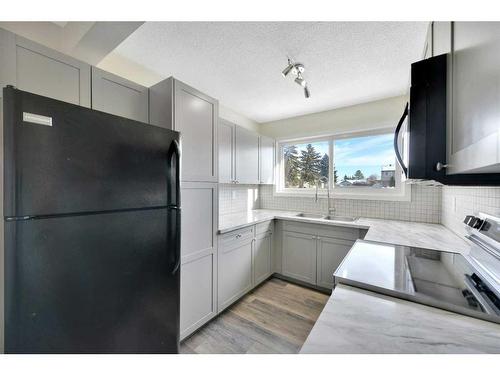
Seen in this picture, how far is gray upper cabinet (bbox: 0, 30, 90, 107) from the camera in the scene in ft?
3.14

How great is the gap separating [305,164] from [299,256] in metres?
1.39

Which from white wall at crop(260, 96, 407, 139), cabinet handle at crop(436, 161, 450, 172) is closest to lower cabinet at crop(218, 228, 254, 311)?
cabinet handle at crop(436, 161, 450, 172)

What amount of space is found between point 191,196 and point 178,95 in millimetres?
753

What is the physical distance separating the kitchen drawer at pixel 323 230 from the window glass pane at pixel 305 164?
805 millimetres

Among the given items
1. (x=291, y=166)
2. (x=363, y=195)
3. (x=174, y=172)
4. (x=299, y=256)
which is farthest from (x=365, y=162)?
(x=174, y=172)

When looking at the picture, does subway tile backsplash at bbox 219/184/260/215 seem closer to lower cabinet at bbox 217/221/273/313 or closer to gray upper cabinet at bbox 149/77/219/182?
lower cabinet at bbox 217/221/273/313

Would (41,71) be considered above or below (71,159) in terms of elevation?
above

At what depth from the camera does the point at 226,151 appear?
2352 millimetres

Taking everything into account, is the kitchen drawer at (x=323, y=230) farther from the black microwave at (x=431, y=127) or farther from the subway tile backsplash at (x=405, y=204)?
the black microwave at (x=431, y=127)

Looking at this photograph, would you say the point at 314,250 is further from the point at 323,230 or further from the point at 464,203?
the point at 464,203

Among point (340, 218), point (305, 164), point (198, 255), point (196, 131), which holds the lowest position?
point (198, 255)

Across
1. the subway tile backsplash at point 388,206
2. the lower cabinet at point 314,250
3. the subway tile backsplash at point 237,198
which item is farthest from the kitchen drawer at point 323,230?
the subway tile backsplash at point 237,198

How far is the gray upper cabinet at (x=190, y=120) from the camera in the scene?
1.46 meters

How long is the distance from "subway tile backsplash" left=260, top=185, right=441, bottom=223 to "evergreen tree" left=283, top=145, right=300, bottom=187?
11.5 inches
